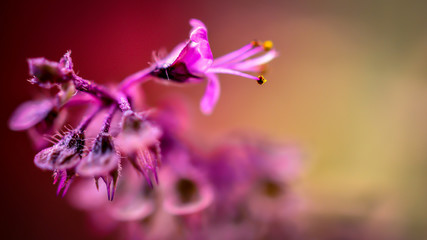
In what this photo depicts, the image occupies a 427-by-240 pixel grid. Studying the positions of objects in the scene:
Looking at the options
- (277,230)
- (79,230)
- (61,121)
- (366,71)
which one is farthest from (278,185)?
(79,230)

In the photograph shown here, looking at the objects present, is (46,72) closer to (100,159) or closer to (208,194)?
(100,159)

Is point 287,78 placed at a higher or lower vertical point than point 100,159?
higher

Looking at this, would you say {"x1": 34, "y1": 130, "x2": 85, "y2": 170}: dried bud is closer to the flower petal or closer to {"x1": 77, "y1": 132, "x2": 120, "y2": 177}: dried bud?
{"x1": 77, "y1": 132, "x2": 120, "y2": 177}: dried bud

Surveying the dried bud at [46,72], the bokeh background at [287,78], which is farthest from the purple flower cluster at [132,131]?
the bokeh background at [287,78]

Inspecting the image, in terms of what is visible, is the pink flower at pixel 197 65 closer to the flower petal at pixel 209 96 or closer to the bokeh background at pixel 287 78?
the flower petal at pixel 209 96

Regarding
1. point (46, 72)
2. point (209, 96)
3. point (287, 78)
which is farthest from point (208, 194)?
point (287, 78)

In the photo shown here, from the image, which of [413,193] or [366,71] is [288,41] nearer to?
[366,71]
